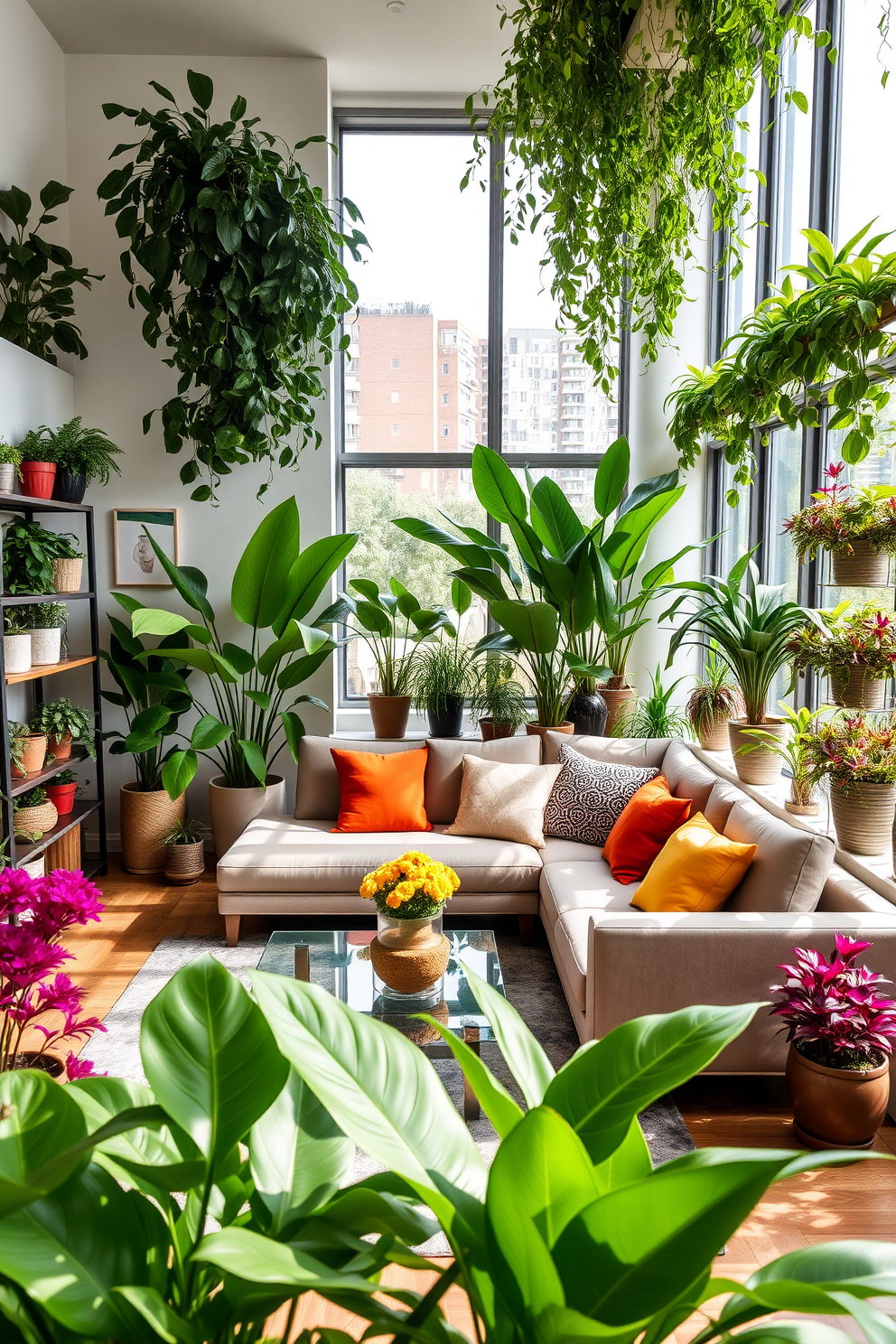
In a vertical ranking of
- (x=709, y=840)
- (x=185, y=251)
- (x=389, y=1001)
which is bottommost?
(x=389, y=1001)

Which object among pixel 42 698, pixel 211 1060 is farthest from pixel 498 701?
pixel 211 1060

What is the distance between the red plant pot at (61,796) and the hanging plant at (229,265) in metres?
1.50

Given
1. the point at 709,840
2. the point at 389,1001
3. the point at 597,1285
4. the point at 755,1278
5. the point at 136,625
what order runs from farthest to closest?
the point at 136,625, the point at 709,840, the point at 389,1001, the point at 755,1278, the point at 597,1285

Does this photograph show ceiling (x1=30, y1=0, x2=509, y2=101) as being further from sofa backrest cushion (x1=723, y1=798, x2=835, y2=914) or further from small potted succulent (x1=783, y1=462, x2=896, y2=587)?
sofa backrest cushion (x1=723, y1=798, x2=835, y2=914)

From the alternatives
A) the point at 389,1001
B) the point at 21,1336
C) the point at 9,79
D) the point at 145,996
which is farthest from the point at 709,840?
the point at 9,79

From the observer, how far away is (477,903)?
353 centimetres

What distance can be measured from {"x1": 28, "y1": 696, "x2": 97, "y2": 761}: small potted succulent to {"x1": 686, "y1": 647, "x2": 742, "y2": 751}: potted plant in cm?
267

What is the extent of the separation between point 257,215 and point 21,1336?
4.13 metres

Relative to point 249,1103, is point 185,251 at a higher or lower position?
higher

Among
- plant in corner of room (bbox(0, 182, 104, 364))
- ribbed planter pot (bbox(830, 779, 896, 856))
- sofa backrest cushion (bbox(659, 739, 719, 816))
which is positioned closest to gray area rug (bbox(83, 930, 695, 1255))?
sofa backrest cushion (bbox(659, 739, 719, 816))

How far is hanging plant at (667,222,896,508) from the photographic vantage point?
246cm

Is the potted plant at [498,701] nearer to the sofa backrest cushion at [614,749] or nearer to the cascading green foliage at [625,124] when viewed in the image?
the sofa backrest cushion at [614,749]

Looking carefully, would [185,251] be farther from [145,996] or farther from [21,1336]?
[21,1336]

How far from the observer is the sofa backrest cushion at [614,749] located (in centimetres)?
398
